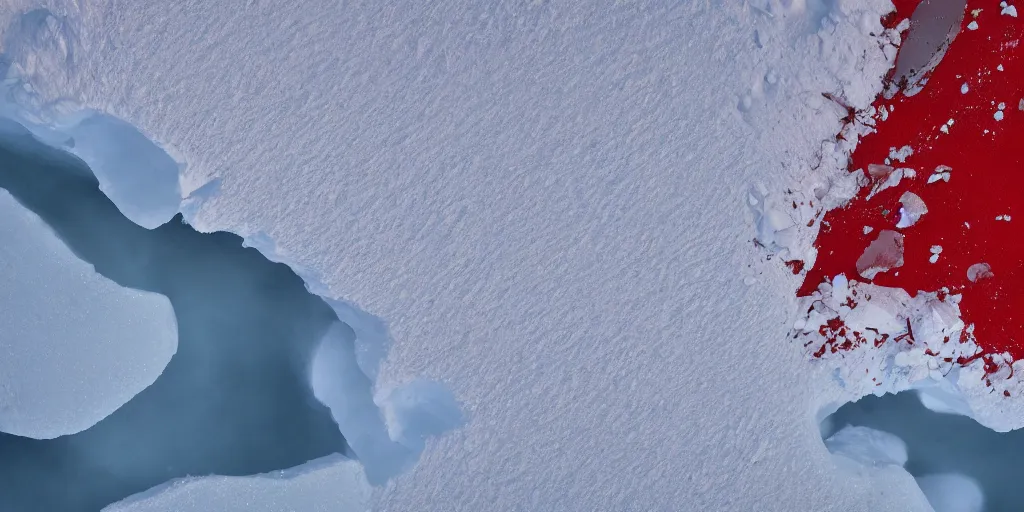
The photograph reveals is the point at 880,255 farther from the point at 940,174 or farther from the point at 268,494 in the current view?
the point at 268,494

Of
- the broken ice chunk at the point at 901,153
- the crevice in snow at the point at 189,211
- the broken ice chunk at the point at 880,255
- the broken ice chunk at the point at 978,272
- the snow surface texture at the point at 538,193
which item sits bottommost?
the crevice in snow at the point at 189,211

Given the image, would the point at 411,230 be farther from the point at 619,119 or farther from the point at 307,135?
the point at 619,119

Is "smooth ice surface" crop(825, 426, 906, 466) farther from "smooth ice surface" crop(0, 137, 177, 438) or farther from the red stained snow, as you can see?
"smooth ice surface" crop(0, 137, 177, 438)

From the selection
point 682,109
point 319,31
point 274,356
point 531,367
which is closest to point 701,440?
point 531,367

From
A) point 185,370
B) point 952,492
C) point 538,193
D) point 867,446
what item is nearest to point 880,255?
point 867,446

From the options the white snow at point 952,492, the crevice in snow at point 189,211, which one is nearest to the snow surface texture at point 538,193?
the crevice in snow at point 189,211

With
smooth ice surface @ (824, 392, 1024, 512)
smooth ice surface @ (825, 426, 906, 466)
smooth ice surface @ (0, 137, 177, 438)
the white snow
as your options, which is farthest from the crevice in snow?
the white snow

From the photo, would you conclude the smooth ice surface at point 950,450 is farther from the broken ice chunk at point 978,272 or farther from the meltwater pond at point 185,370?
the meltwater pond at point 185,370
